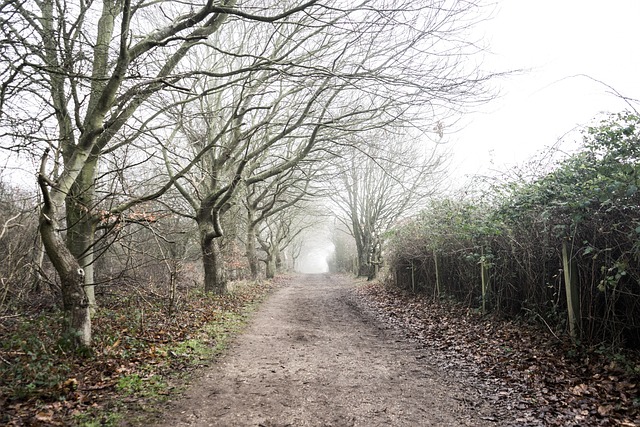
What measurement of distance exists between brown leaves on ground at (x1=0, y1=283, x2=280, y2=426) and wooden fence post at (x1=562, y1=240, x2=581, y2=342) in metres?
5.59

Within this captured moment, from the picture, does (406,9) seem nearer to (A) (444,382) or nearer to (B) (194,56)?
(A) (444,382)

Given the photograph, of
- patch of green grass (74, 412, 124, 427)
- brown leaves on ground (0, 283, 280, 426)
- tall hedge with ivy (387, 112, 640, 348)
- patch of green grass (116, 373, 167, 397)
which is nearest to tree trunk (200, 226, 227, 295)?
brown leaves on ground (0, 283, 280, 426)

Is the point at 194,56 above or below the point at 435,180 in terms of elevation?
above

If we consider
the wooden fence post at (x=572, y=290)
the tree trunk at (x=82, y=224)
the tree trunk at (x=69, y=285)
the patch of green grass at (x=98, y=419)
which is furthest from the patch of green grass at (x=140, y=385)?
the wooden fence post at (x=572, y=290)

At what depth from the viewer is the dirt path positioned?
427cm

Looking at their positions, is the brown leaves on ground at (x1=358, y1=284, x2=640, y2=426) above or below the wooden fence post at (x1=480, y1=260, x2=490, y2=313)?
below

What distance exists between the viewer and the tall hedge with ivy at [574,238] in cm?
509

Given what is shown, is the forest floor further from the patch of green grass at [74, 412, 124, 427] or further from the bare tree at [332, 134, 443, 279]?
the bare tree at [332, 134, 443, 279]

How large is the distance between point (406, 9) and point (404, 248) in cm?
895

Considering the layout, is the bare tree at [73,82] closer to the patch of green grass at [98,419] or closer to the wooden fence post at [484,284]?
the patch of green grass at [98,419]

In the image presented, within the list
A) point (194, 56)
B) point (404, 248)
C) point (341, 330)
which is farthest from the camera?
point (404, 248)

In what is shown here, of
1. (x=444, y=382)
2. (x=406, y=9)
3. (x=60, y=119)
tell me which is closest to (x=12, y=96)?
(x=60, y=119)

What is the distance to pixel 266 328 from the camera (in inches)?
367

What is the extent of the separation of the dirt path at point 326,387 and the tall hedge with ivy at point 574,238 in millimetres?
2219
